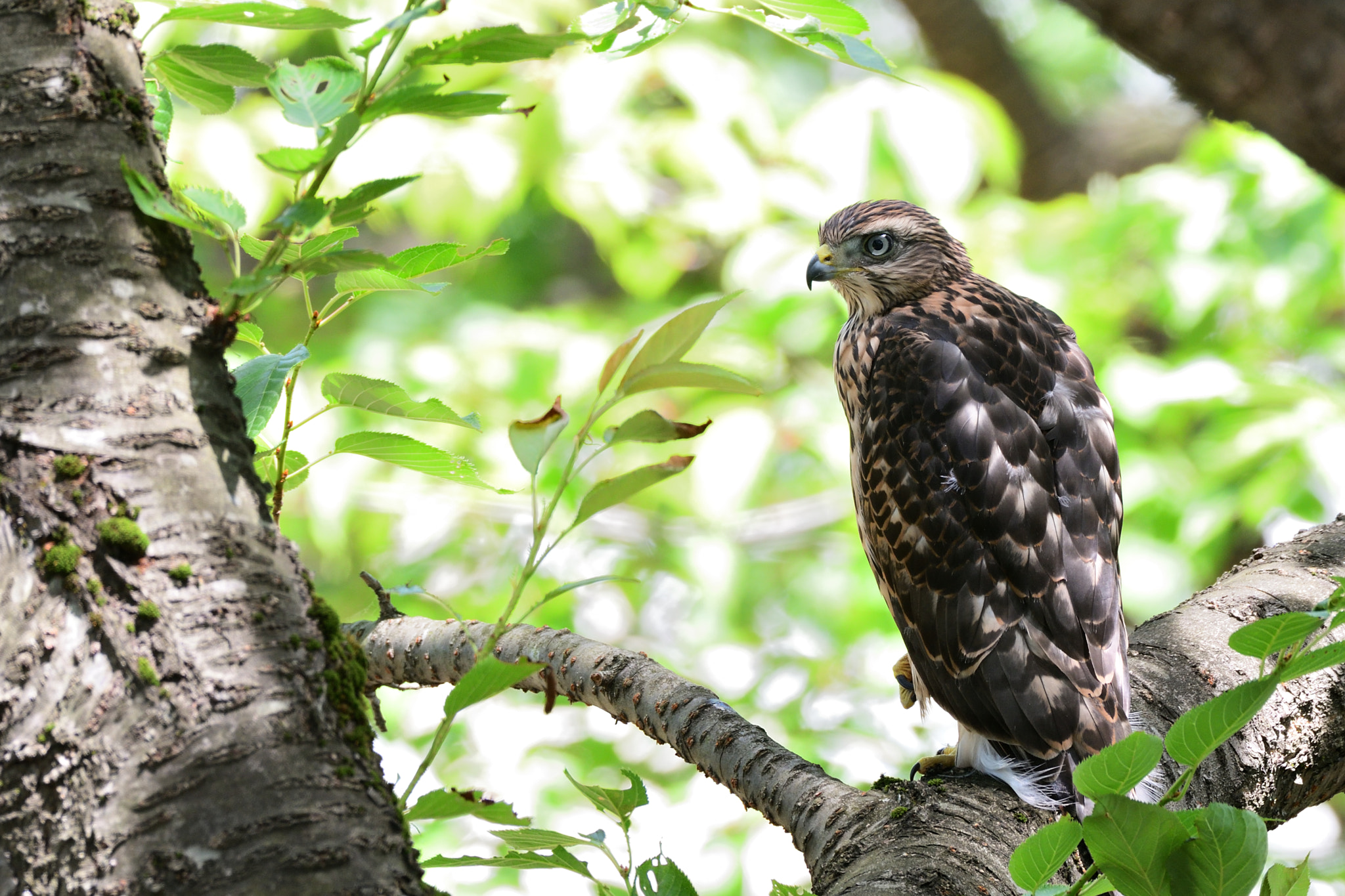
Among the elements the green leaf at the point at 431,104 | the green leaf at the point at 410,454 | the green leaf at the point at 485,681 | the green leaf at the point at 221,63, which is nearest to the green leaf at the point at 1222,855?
the green leaf at the point at 485,681

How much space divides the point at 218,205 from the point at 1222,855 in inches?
44.9

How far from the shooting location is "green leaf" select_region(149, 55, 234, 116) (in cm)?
121

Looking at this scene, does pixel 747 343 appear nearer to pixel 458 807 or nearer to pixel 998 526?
pixel 998 526

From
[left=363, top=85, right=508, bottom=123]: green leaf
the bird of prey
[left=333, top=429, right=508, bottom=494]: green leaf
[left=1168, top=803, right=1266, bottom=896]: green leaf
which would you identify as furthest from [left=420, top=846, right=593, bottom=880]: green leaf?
the bird of prey

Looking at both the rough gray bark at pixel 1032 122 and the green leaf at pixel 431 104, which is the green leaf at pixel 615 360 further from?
the rough gray bark at pixel 1032 122

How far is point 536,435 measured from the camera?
3.28 ft

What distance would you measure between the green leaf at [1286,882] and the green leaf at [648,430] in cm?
81

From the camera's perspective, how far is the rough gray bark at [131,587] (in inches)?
34.9

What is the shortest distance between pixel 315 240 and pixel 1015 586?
1958 millimetres

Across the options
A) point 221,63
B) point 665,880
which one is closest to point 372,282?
point 221,63

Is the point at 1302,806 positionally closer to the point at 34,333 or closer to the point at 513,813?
the point at 513,813

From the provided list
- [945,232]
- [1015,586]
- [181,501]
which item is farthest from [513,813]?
[945,232]

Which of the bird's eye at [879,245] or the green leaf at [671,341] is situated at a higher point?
the bird's eye at [879,245]

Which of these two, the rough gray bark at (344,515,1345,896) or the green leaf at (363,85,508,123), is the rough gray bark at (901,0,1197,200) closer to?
the rough gray bark at (344,515,1345,896)
